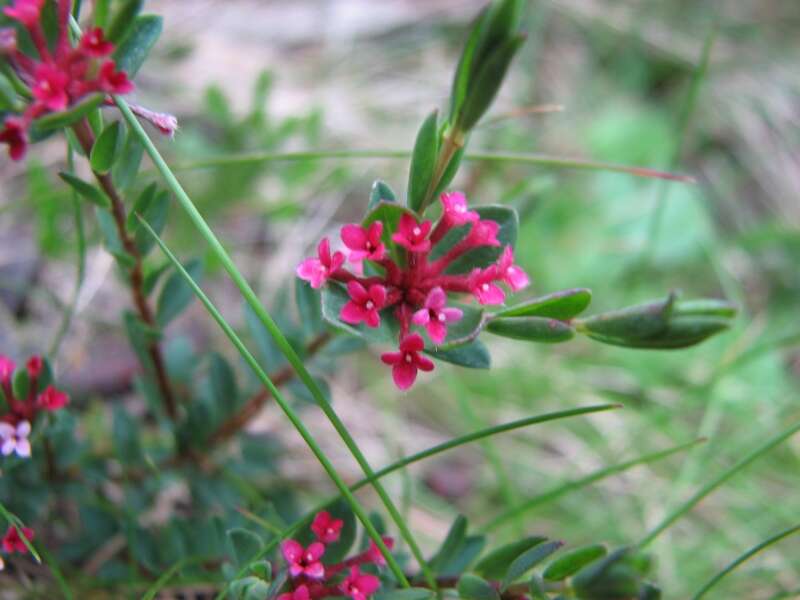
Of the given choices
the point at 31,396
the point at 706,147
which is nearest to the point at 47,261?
the point at 31,396

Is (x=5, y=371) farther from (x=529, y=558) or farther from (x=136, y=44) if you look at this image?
(x=529, y=558)

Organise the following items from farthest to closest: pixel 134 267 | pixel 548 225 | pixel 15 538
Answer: pixel 548 225
pixel 134 267
pixel 15 538

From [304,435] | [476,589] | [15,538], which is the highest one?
[304,435]

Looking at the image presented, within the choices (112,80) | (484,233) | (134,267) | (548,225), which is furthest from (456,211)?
(548,225)

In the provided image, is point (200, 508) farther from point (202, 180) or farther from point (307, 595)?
point (202, 180)

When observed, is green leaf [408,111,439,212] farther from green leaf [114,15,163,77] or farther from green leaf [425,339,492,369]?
green leaf [114,15,163,77]

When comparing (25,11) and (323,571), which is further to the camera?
(323,571)

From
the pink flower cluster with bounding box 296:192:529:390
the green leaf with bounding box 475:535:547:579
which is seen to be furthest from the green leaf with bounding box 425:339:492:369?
the green leaf with bounding box 475:535:547:579
